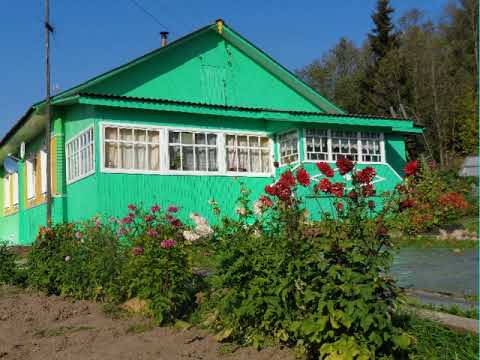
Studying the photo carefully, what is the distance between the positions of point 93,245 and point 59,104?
7465 millimetres

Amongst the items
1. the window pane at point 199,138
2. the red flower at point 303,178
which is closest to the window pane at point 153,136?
the window pane at point 199,138

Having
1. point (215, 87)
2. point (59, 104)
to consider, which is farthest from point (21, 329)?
point (215, 87)

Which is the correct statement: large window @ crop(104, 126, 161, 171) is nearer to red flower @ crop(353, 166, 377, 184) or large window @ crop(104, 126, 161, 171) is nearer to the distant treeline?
red flower @ crop(353, 166, 377, 184)

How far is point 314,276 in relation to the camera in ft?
11.8

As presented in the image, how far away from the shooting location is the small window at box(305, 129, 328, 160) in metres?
13.5

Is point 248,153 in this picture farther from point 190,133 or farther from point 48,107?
point 48,107

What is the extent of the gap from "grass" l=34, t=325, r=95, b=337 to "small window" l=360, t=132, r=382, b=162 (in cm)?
1034

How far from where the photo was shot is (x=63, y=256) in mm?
7000

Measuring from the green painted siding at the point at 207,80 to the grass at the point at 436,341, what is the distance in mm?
11139

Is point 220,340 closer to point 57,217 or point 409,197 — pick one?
point 409,197

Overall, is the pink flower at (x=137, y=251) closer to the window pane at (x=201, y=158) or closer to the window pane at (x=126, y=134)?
the window pane at (x=126, y=134)

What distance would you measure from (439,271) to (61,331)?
192 inches

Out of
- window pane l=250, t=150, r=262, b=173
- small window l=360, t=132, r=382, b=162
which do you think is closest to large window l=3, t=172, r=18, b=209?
window pane l=250, t=150, r=262, b=173

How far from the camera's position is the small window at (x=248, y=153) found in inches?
530
